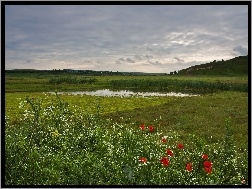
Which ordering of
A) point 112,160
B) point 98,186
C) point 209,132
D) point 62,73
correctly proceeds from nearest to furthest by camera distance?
point 98,186 → point 112,160 → point 62,73 → point 209,132

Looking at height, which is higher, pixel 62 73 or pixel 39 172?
pixel 62 73

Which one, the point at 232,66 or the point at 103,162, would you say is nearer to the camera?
the point at 103,162

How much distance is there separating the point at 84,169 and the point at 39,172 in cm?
64

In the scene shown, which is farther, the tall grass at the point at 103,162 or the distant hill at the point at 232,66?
the distant hill at the point at 232,66

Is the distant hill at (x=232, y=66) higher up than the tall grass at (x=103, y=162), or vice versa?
the distant hill at (x=232, y=66)

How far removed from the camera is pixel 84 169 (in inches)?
191

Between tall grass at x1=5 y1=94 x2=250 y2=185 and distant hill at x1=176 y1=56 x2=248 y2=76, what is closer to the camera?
tall grass at x1=5 y1=94 x2=250 y2=185

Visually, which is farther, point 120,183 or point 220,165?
point 220,165

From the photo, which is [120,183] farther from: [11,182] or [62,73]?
[62,73]

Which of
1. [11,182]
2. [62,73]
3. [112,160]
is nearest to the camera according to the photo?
[11,182]

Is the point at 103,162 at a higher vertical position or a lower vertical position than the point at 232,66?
lower

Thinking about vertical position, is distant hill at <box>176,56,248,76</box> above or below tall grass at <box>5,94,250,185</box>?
above

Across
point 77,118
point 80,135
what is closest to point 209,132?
point 77,118

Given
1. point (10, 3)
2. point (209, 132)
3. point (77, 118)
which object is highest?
point (10, 3)
